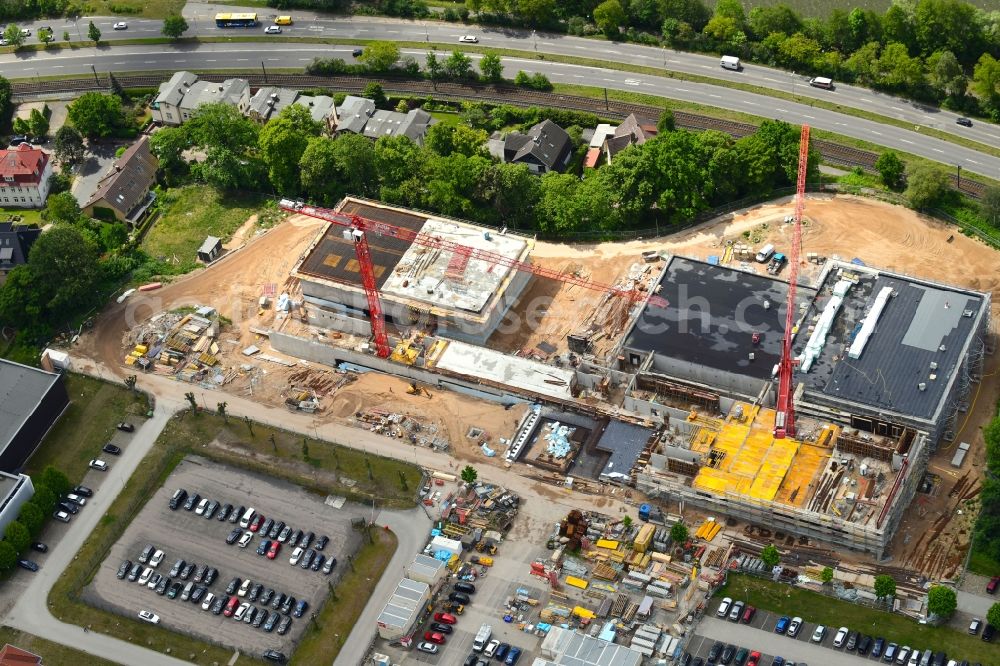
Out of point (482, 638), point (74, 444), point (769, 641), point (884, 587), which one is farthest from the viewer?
point (74, 444)

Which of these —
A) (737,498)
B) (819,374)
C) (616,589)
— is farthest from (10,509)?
(819,374)

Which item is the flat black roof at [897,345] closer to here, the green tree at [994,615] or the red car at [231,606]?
the green tree at [994,615]

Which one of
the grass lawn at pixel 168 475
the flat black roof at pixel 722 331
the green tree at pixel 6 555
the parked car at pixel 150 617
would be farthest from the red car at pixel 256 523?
the flat black roof at pixel 722 331

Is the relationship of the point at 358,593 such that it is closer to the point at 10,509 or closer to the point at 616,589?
the point at 616,589

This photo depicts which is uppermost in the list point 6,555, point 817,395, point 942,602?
point 817,395

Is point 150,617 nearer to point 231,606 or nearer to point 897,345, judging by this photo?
point 231,606

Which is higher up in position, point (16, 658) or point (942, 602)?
point (942, 602)

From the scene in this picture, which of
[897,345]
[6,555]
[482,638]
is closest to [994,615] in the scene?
[897,345]
